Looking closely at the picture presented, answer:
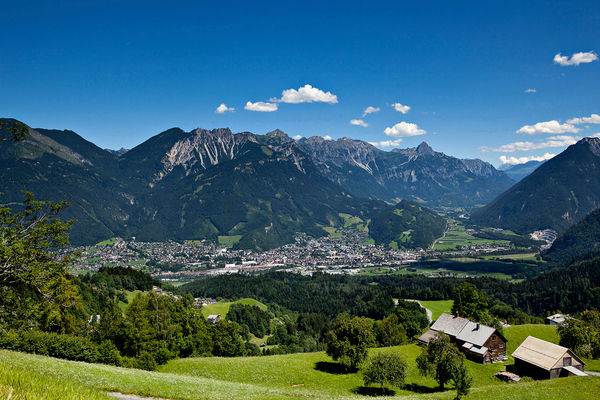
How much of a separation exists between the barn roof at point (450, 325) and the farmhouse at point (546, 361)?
49.4ft

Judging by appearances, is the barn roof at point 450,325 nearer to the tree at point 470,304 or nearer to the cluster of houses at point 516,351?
the cluster of houses at point 516,351

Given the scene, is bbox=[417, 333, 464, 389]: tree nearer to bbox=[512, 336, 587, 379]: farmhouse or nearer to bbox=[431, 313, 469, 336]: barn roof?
bbox=[512, 336, 587, 379]: farmhouse

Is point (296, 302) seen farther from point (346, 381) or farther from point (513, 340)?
point (346, 381)

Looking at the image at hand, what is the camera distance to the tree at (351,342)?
167 feet

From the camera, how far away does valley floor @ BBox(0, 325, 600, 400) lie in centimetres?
2472

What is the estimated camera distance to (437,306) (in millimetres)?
139250

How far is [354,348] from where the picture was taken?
50719 millimetres

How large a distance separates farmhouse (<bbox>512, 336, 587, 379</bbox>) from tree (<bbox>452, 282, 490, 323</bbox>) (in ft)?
90.5

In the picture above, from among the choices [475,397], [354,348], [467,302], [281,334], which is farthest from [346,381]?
[281,334]

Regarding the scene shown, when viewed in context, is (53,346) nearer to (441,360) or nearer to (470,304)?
(441,360)

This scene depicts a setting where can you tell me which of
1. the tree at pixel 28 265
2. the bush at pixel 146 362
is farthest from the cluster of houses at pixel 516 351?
the tree at pixel 28 265

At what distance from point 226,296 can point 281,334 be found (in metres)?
74.9

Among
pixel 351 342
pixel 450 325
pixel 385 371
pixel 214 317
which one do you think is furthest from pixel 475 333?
pixel 214 317

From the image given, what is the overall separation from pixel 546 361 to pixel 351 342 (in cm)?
3021
